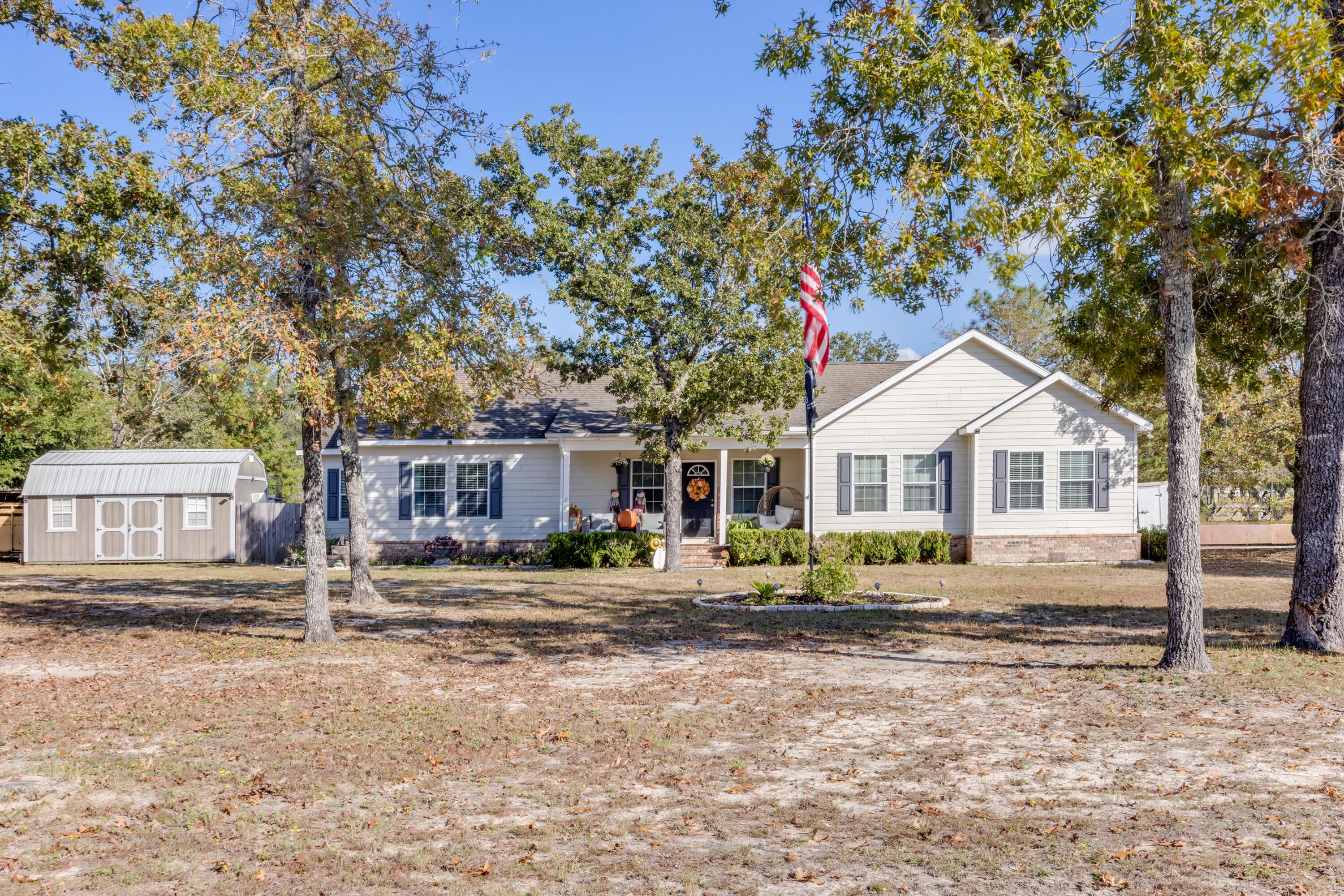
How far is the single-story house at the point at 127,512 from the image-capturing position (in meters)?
25.5

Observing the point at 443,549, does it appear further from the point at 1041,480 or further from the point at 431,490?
the point at 1041,480

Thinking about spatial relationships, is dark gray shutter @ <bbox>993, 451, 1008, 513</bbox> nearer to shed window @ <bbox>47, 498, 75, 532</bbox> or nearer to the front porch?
the front porch

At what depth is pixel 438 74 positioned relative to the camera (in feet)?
33.8

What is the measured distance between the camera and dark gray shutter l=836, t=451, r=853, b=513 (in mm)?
22188

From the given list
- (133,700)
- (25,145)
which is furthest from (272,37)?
(133,700)

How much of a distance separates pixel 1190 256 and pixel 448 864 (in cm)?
747

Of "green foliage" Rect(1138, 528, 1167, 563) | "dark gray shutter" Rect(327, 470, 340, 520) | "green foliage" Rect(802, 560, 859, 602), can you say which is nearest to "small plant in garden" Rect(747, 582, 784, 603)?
"green foliage" Rect(802, 560, 859, 602)

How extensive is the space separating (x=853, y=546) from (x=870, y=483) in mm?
1860

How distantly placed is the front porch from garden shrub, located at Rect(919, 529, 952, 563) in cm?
332

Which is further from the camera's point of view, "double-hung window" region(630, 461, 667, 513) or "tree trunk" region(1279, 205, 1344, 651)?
"double-hung window" region(630, 461, 667, 513)

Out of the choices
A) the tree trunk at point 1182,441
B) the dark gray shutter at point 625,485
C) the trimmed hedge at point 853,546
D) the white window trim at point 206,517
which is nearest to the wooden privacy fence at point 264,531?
the white window trim at point 206,517

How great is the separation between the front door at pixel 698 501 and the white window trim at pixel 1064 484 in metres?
7.81

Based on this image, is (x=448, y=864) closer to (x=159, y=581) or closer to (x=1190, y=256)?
(x=1190, y=256)

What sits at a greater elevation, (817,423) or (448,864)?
(817,423)
